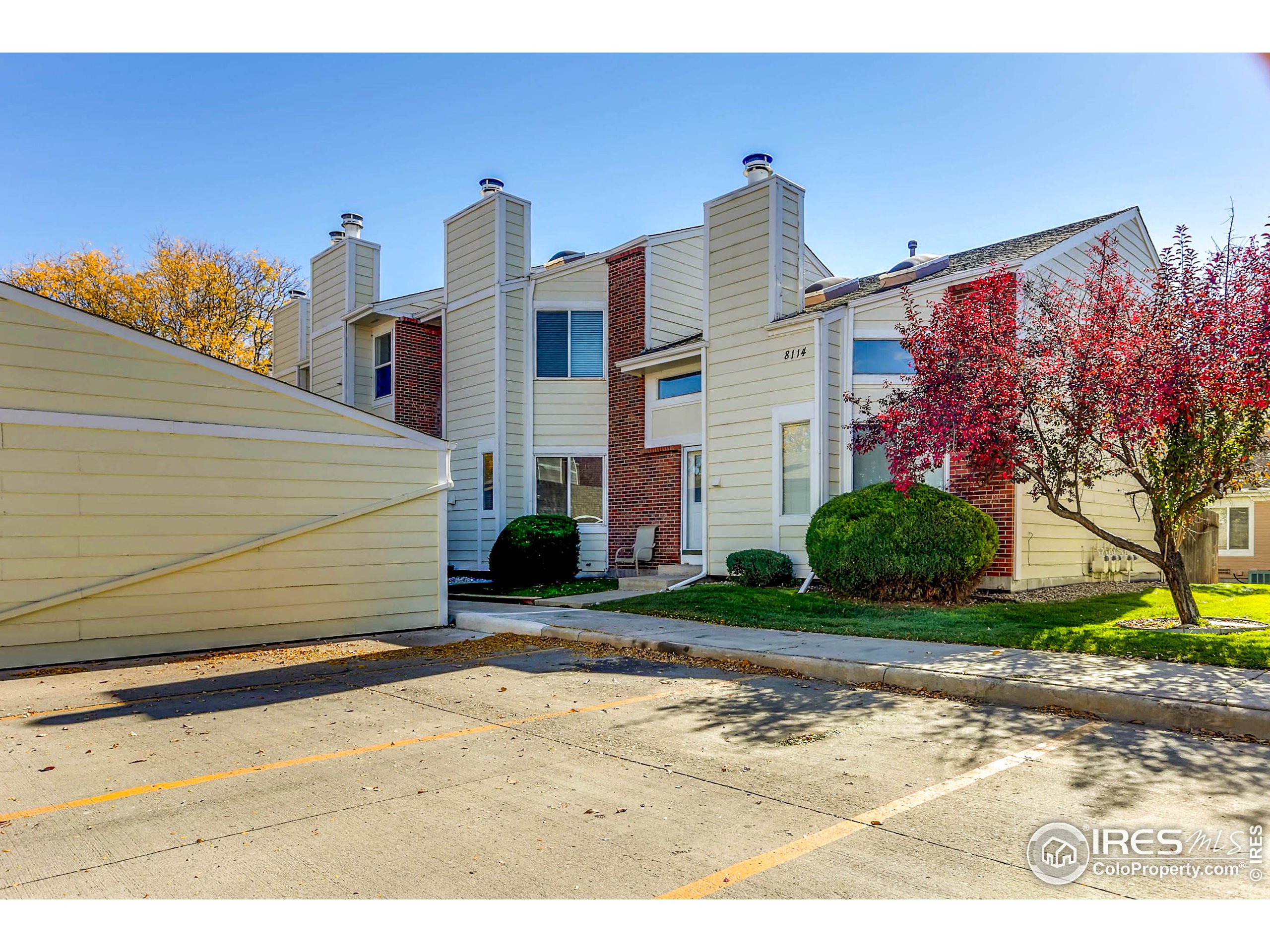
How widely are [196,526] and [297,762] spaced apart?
5.13 meters

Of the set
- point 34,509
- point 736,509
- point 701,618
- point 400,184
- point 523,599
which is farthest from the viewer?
point 736,509

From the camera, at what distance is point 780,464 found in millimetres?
14055

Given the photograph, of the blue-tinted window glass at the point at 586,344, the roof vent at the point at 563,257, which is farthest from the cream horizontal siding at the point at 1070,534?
the roof vent at the point at 563,257

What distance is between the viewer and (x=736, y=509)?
48.5ft

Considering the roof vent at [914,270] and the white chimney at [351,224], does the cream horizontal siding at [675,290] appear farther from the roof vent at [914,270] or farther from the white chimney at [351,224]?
the white chimney at [351,224]

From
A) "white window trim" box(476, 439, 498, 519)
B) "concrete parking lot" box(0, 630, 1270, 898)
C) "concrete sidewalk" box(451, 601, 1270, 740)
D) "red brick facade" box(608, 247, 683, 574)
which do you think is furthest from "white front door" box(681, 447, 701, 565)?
"concrete parking lot" box(0, 630, 1270, 898)

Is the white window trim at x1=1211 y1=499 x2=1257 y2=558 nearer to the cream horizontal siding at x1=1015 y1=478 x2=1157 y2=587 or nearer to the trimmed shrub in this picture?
the cream horizontal siding at x1=1015 y1=478 x2=1157 y2=587

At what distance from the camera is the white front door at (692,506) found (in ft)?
52.7

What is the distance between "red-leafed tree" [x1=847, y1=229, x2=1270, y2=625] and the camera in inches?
330

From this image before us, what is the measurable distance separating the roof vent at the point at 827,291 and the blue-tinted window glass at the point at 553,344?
211 inches

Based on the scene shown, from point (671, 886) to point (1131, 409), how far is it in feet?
25.0

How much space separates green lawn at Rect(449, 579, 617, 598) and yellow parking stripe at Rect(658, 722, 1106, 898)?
9.71m

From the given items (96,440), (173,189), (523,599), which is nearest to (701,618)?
(523,599)
